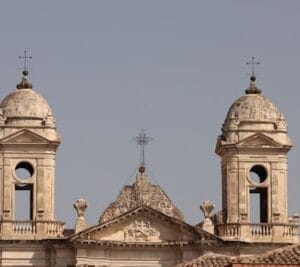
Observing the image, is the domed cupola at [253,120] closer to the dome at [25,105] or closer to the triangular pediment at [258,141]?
the triangular pediment at [258,141]

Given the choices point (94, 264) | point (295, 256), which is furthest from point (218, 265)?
point (94, 264)

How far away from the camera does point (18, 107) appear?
89188 mm

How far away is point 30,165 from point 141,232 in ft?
17.1

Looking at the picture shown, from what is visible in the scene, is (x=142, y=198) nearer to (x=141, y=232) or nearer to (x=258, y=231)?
(x=141, y=232)

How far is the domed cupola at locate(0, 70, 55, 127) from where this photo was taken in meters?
88.9

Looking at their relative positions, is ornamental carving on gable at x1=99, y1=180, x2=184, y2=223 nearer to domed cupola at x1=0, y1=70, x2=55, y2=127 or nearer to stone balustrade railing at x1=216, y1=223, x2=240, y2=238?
stone balustrade railing at x1=216, y1=223, x2=240, y2=238

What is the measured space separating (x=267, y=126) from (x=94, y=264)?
9.05 m

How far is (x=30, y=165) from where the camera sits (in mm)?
89000

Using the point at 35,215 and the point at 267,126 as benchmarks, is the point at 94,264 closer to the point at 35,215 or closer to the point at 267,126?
the point at 35,215

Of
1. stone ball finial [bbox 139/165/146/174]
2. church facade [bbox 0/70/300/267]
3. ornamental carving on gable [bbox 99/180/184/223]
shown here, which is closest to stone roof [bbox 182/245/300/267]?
church facade [bbox 0/70/300/267]

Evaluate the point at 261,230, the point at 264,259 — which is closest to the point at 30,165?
the point at 261,230

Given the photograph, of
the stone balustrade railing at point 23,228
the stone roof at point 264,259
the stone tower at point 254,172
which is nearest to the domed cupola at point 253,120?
the stone tower at point 254,172

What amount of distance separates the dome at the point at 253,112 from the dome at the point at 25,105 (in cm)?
745

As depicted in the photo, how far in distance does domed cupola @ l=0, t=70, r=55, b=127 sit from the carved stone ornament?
5200 mm
